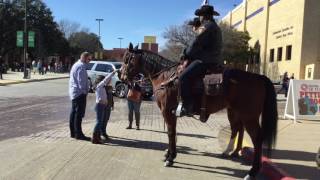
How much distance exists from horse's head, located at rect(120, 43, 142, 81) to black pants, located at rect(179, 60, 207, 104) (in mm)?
1474

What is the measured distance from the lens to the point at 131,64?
9805mm

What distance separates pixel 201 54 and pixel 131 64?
1772 mm

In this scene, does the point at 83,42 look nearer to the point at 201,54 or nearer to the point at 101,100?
the point at 101,100

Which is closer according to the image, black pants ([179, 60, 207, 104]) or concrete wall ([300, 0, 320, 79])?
black pants ([179, 60, 207, 104])

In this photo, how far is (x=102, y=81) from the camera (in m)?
11.4

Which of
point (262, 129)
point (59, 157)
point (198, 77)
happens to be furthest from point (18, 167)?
point (262, 129)

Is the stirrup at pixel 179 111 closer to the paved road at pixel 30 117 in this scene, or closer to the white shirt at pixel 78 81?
the white shirt at pixel 78 81

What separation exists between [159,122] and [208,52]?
7.42 meters

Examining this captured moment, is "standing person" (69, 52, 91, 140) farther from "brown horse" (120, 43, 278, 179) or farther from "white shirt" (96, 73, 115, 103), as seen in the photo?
"brown horse" (120, 43, 278, 179)

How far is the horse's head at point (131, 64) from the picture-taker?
977cm

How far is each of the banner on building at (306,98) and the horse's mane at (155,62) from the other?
26.0ft

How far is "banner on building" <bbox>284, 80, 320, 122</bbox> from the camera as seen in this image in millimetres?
16406

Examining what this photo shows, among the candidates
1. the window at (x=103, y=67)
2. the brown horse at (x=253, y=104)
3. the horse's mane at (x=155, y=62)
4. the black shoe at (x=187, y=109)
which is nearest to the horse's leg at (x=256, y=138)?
the brown horse at (x=253, y=104)

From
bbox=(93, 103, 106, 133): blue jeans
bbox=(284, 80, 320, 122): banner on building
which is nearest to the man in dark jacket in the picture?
bbox=(93, 103, 106, 133): blue jeans
